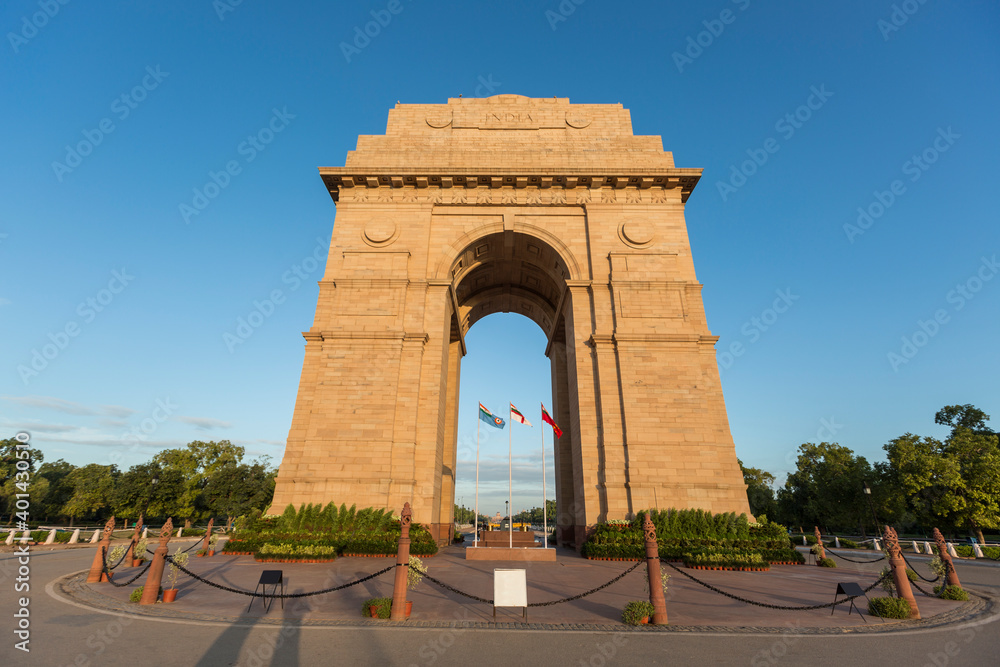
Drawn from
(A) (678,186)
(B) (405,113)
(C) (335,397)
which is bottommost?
(C) (335,397)

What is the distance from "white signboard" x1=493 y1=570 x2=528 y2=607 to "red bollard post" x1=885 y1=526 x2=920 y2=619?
7.54 meters

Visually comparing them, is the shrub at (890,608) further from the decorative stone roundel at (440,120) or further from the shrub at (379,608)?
the decorative stone roundel at (440,120)

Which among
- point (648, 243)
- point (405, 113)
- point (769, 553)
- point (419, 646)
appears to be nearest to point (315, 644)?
point (419, 646)

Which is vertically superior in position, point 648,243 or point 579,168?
point 579,168

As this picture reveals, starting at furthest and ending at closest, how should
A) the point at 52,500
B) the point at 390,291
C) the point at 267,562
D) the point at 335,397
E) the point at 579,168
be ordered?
the point at 52,500
the point at 579,168
the point at 390,291
the point at 335,397
the point at 267,562

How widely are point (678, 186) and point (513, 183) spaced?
9.63 m

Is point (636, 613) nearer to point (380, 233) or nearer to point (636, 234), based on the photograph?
point (636, 234)

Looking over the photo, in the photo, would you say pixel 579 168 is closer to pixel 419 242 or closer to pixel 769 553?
pixel 419 242

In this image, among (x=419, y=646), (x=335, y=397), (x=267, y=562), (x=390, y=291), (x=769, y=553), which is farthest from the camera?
(x=390, y=291)

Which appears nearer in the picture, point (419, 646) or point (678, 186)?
point (419, 646)

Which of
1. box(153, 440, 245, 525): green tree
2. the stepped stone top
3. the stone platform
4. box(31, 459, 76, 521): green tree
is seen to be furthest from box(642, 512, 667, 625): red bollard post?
box(31, 459, 76, 521): green tree


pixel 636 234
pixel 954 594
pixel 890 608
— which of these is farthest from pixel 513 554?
pixel 636 234

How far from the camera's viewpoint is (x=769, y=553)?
17594 mm

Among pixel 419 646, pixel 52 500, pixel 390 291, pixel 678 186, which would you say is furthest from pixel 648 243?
pixel 52 500
